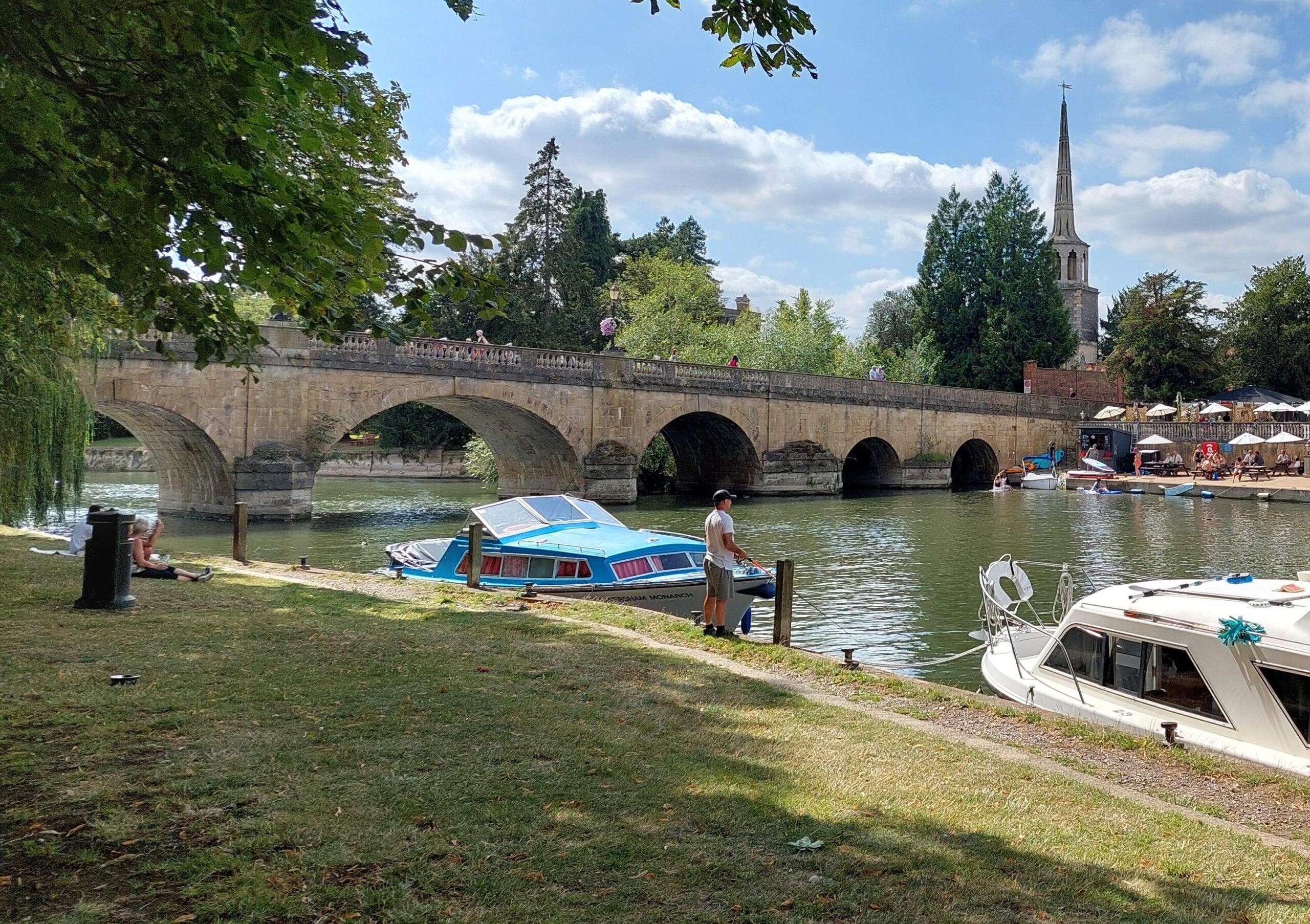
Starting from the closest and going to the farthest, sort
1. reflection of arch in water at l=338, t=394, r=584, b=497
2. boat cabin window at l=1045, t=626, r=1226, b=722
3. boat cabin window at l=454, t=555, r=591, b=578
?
boat cabin window at l=1045, t=626, r=1226, b=722 < boat cabin window at l=454, t=555, r=591, b=578 < reflection of arch in water at l=338, t=394, r=584, b=497

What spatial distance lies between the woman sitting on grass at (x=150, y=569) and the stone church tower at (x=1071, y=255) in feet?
307

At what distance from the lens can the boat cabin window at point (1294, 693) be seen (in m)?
8.00

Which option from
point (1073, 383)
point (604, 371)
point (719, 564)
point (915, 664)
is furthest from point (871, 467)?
point (719, 564)

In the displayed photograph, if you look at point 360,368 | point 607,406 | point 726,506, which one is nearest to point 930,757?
point 726,506

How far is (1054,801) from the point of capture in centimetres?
582

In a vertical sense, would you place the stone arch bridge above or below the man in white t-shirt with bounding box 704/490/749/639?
above

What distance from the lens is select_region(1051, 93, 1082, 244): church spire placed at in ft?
314

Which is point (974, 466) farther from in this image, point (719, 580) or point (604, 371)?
point (719, 580)

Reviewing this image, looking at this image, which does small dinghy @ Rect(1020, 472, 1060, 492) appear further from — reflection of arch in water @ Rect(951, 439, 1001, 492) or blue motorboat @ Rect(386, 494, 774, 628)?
blue motorboat @ Rect(386, 494, 774, 628)

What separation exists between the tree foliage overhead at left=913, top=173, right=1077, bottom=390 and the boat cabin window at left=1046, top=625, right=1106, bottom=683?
195 feet

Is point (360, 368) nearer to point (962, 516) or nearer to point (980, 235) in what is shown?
point (962, 516)

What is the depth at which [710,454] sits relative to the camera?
158ft

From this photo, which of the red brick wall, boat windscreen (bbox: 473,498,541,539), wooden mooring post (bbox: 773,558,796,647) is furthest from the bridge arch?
wooden mooring post (bbox: 773,558,796,647)

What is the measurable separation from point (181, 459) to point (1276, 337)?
214 feet
